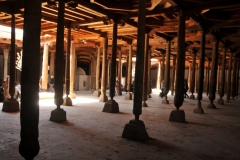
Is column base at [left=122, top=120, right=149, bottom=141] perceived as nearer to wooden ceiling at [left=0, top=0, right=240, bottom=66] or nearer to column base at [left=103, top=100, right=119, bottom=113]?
column base at [left=103, top=100, right=119, bottom=113]

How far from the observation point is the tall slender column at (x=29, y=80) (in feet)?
9.87

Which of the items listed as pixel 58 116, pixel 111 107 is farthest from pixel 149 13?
pixel 58 116

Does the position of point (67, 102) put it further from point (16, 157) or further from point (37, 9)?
point (37, 9)

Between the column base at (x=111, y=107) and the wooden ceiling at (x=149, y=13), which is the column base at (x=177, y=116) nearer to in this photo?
the column base at (x=111, y=107)

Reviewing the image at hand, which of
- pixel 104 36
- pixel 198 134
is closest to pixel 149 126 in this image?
pixel 198 134

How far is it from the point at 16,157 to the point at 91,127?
9.87ft

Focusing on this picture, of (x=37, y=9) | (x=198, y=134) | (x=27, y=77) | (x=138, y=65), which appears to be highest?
(x=37, y=9)

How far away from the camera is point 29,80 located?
303 centimetres

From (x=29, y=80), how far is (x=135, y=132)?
3.45 m

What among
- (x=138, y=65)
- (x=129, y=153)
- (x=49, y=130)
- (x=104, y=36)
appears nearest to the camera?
(x=129, y=153)

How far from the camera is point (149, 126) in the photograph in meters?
7.43

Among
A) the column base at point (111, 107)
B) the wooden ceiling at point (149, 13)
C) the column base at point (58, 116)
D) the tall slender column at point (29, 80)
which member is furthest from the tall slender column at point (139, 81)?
the column base at point (111, 107)

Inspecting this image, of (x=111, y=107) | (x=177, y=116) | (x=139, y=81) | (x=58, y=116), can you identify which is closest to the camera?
(x=139, y=81)

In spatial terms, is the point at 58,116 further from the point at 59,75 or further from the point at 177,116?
the point at 177,116
